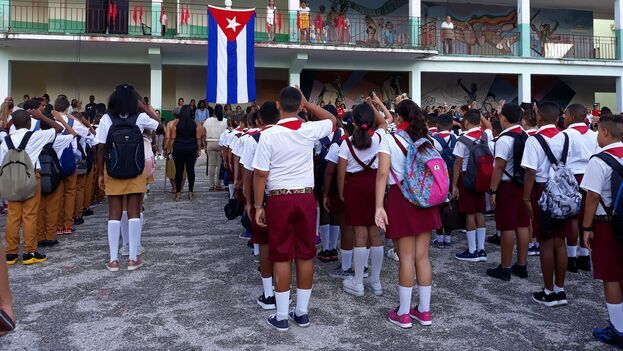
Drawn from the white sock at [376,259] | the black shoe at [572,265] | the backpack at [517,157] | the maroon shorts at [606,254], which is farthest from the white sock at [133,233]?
the black shoe at [572,265]

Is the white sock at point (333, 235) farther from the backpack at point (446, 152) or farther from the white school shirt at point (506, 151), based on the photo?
the white school shirt at point (506, 151)

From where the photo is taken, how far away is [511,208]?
4.51m

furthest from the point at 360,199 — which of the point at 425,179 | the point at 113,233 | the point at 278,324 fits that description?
the point at 113,233

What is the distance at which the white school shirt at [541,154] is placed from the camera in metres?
4.05

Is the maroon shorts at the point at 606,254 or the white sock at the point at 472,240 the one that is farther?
the white sock at the point at 472,240

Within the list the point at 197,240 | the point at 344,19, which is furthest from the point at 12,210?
the point at 344,19

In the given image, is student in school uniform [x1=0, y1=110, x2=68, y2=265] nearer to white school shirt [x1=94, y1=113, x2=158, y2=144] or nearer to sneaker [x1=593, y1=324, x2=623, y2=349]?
white school shirt [x1=94, y1=113, x2=158, y2=144]

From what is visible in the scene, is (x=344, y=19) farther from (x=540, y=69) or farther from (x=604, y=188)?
(x=604, y=188)

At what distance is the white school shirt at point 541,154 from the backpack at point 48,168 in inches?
198

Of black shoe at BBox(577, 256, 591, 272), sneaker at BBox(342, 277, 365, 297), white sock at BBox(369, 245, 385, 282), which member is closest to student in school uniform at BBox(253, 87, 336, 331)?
sneaker at BBox(342, 277, 365, 297)

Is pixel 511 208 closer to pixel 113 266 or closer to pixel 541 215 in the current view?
pixel 541 215

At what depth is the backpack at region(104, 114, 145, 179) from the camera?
14.7 feet

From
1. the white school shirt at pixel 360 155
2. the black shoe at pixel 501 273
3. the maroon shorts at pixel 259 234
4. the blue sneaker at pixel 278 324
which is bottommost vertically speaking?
the blue sneaker at pixel 278 324

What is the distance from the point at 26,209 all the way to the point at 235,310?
2.81m
